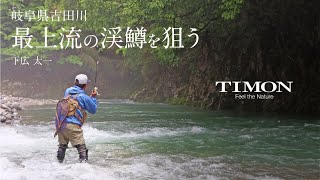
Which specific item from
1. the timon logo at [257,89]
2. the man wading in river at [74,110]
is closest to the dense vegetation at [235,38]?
the timon logo at [257,89]

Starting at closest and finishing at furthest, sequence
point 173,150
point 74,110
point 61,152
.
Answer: point 74,110 → point 61,152 → point 173,150

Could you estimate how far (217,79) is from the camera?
16.7m

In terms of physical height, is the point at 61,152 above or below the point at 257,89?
below

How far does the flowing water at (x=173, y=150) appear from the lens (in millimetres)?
5863

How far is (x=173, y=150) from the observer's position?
25.3 feet

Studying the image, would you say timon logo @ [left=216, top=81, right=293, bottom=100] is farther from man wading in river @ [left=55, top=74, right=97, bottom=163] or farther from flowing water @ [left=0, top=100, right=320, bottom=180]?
man wading in river @ [left=55, top=74, right=97, bottom=163]

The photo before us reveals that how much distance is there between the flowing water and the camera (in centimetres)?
586

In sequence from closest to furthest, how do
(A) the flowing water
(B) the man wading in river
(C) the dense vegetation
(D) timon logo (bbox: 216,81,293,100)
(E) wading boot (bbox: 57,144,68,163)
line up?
(A) the flowing water, (B) the man wading in river, (E) wading boot (bbox: 57,144,68,163), (D) timon logo (bbox: 216,81,293,100), (C) the dense vegetation

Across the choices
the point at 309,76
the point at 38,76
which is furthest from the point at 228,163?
the point at 38,76

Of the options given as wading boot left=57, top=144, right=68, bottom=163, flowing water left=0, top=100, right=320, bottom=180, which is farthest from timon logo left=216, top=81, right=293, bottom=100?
wading boot left=57, top=144, right=68, bottom=163

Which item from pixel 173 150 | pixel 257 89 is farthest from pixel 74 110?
pixel 257 89

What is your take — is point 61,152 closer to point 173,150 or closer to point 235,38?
point 173,150

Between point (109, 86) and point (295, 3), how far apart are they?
14.1m

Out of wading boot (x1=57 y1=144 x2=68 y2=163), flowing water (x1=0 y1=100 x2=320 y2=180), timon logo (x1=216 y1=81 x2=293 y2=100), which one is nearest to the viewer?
flowing water (x1=0 y1=100 x2=320 y2=180)
